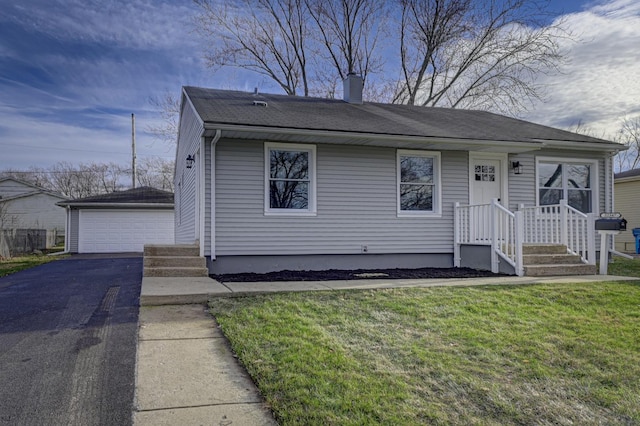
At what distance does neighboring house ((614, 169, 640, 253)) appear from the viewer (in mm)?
18484

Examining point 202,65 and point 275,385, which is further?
point 202,65

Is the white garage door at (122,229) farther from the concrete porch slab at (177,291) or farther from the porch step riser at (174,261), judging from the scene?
the concrete porch slab at (177,291)

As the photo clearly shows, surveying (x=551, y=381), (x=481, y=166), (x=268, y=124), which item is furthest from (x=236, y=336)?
(x=481, y=166)

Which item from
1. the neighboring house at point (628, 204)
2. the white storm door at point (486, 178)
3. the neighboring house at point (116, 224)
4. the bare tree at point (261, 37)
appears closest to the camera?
the white storm door at point (486, 178)

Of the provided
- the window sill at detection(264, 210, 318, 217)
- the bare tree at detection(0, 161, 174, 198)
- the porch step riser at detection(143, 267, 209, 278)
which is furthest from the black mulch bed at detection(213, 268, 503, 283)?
the bare tree at detection(0, 161, 174, 198)

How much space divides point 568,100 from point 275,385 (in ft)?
70.5

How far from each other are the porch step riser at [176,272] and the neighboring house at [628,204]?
18158 mm

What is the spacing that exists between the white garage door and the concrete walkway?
15.3 metres

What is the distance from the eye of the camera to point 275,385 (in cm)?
305

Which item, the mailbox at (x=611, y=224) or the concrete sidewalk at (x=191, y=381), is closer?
the concrete sidewalk at (x=191, y=381)

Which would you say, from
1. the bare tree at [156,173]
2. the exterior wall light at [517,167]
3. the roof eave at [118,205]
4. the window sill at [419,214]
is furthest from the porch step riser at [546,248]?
the bare tree at [156,173]

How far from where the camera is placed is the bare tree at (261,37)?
20.6 meters

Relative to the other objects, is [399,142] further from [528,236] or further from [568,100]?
[568,100]

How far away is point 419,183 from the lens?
32.8ft
